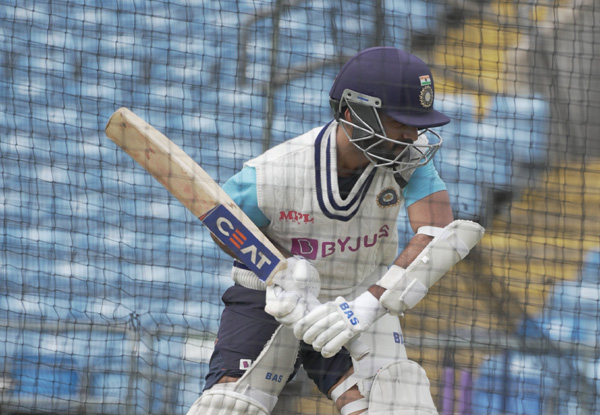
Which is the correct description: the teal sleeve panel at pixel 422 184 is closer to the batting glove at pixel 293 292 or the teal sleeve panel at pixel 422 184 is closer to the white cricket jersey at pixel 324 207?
the white cricket jersey at pixel 324 207

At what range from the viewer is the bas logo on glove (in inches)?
91.3

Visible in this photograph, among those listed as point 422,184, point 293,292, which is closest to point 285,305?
point 293,292

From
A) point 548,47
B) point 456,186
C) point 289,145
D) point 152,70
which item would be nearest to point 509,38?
point 548,47

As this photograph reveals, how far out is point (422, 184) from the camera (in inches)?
98.3

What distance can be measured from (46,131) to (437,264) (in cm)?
272

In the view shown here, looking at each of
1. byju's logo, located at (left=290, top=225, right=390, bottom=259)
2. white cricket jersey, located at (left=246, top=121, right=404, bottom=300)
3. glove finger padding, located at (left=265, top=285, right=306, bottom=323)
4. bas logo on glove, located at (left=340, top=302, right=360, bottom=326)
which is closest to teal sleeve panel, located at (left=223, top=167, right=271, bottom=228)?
white cricket jersey, located at (left=246, top=121, right=404, bottom=300)

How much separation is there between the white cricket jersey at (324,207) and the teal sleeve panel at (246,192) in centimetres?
2

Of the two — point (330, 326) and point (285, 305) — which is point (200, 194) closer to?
point (285, 305)

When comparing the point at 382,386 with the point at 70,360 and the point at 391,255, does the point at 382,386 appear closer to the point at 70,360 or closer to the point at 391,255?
the point at 391,255

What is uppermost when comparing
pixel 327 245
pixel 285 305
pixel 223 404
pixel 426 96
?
pixel 426 96

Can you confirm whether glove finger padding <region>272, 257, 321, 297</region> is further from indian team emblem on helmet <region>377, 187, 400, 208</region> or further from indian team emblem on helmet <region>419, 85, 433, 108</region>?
indian team emblem on helmet <region>419, 85, 433, 108</region>

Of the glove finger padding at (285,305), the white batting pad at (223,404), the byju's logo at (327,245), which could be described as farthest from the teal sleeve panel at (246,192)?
the white batting pad at (223,404)

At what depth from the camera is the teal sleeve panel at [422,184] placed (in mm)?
2492

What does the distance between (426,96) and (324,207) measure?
41cm
